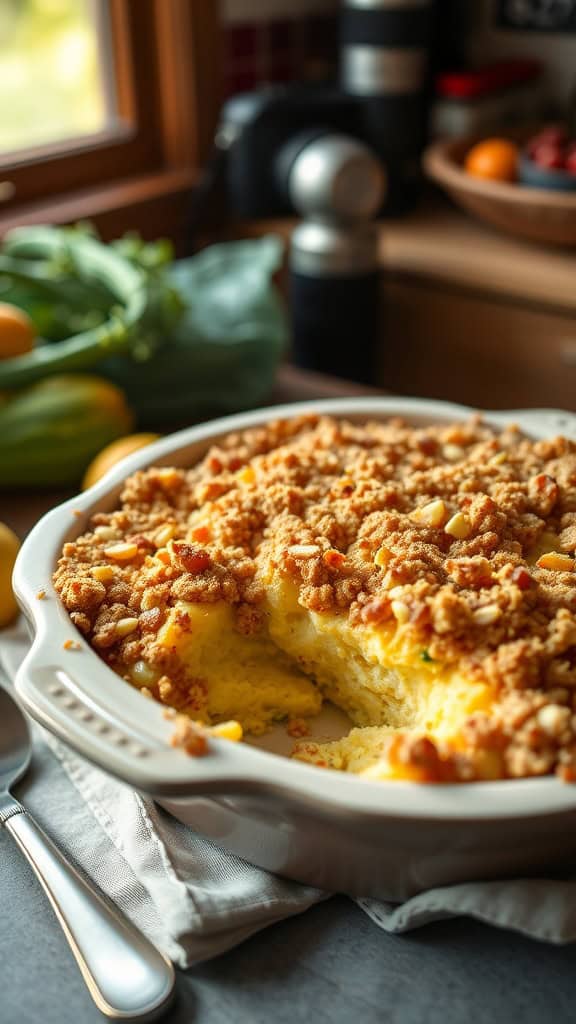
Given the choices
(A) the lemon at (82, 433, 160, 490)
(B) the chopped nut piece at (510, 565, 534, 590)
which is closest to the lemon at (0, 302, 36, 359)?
(A) the lemon at (82, 433, 160, 490)

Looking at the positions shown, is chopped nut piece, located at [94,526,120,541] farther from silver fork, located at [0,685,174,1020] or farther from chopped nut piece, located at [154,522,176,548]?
silver fork, located at [0,685,174,1020]

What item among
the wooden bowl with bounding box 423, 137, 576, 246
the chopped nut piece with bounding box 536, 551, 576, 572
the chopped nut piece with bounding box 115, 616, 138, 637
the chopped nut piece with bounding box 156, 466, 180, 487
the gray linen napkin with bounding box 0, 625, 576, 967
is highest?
the wooden bowl with bounding box 423, 137, 576, 246

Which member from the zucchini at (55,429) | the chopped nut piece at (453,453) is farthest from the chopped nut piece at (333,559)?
the zucchini at (55,429)

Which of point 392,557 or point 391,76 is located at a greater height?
point 391,76

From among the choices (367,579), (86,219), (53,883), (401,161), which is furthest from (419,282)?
(53,883)

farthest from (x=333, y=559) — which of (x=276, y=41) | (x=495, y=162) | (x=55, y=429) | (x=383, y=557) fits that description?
(x=276, y=41)

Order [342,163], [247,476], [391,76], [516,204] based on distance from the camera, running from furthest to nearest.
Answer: [391,76], [516,204], [342,163], [247,476]

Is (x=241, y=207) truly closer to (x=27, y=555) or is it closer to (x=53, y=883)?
(x=27, y=555)

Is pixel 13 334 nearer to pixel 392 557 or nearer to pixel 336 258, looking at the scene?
pixel 336 258
